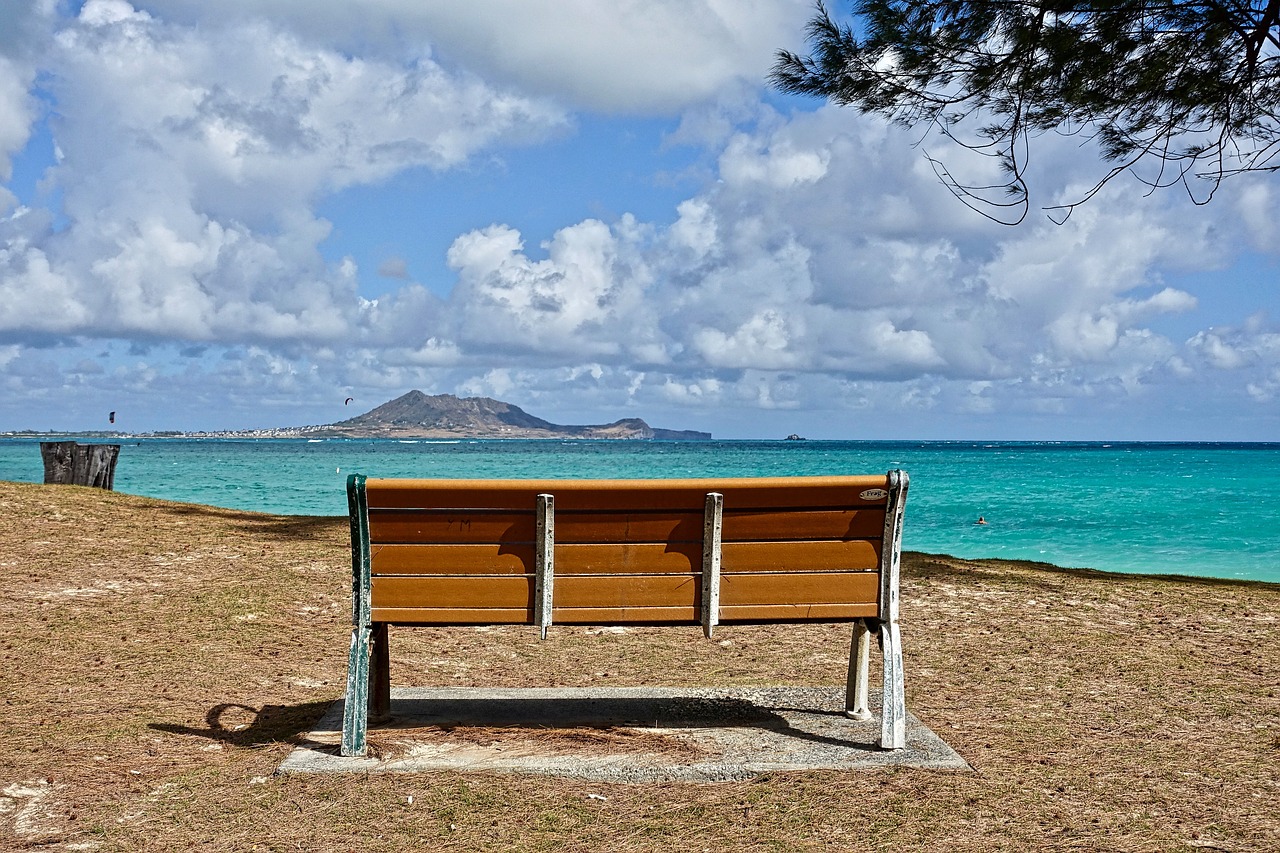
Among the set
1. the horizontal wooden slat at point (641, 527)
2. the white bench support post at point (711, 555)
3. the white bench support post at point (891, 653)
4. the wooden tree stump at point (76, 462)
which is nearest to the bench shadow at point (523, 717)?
the white bench support post at point (891, 653)

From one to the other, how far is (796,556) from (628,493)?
0.73 m

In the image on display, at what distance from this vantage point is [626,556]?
405cm

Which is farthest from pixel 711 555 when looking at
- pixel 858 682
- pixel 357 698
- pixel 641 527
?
pixel 357 698

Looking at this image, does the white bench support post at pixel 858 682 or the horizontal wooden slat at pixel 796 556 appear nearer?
the horizontal wooden slat at pixel 796 556

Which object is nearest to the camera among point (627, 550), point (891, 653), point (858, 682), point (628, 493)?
point (628, 493)

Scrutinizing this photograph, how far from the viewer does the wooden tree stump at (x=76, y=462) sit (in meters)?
14.5

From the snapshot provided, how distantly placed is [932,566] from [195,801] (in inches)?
312

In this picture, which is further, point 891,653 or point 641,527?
point 891,653

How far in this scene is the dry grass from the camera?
11.2ft

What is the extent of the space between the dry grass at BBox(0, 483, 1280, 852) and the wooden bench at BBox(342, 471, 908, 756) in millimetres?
602

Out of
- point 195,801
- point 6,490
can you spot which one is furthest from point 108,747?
point 6,490

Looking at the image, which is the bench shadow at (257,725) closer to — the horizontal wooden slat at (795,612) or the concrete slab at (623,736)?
the concrete slab at (623,736)

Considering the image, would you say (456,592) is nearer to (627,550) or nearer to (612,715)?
(627,550)

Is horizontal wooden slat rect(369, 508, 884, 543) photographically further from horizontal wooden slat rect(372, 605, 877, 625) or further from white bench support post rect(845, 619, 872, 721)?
white bench support post rect(845, 619, 872, 721)
